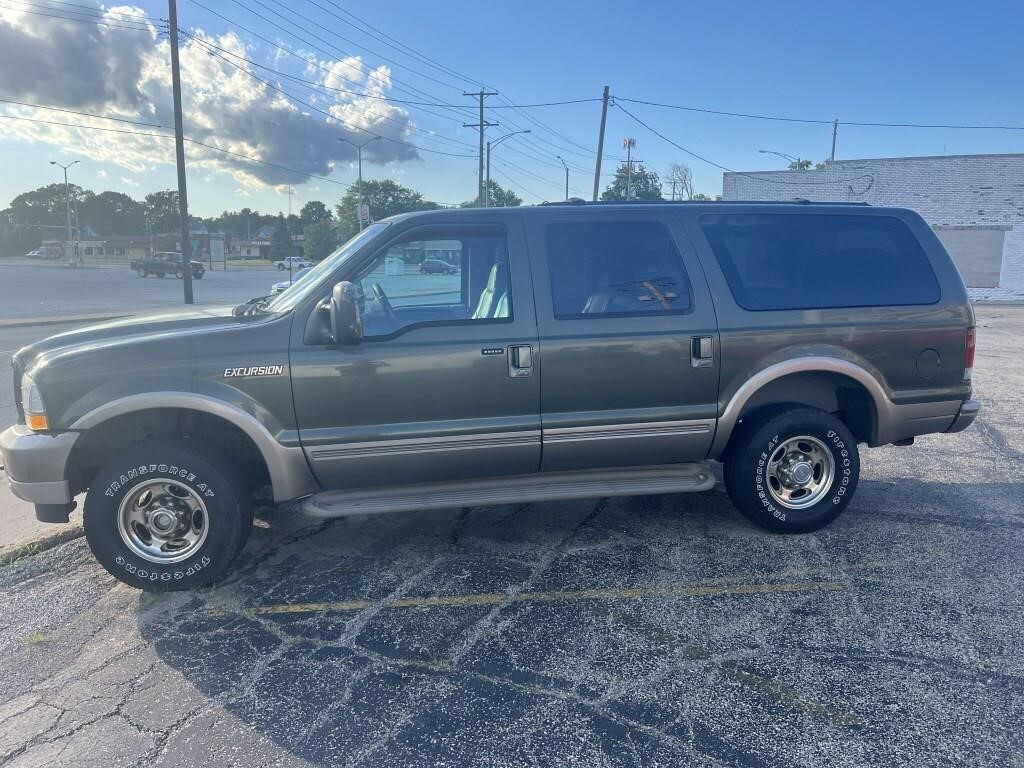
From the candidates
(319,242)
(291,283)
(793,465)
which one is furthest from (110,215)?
(793,465)

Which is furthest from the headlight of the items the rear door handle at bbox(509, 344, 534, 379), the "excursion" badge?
the rear door handle at bbox(509, 344, 534, 379)

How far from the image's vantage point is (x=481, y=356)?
407 cm

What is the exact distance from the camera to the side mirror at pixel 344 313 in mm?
3730

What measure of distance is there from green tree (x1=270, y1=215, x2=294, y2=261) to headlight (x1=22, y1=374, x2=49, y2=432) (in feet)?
321

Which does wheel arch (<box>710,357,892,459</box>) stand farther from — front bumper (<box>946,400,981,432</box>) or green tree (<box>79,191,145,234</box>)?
green tree (<box>79,191,145,234</box>)

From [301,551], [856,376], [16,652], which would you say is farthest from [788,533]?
[16,652]

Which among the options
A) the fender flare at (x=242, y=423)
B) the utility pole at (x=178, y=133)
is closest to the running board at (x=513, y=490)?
the fender flare at (x=242, y=423)

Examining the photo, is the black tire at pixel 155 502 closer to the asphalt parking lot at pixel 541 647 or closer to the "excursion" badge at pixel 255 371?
the asphalt parking lot at pixel 541 647

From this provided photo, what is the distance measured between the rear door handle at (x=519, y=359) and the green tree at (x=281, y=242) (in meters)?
98.2

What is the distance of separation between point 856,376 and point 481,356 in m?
2.40

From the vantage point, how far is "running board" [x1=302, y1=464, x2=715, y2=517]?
4.08 meters

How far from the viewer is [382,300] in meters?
4.26

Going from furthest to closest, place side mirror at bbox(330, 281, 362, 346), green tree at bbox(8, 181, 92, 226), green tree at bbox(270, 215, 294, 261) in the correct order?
1. green tree at bbox(8, 181, 92, 226)
2. green tree at bbox(270, 215, 294, 261)
3. side mirror at bbox(330, 281, 362, 346)

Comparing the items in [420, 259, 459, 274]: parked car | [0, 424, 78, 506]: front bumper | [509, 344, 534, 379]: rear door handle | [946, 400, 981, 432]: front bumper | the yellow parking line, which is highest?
[420, 259, 459, 274]: parked car
